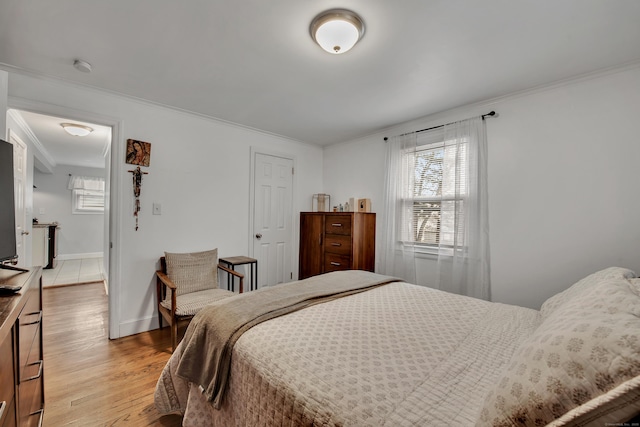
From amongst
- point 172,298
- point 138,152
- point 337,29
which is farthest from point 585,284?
point 138,152

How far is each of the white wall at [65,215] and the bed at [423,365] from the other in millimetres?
7372

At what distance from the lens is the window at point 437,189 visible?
110 inches

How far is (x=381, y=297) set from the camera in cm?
180

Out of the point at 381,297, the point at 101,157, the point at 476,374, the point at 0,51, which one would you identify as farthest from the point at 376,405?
the point at 101,157

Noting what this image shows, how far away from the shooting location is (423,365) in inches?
39.1

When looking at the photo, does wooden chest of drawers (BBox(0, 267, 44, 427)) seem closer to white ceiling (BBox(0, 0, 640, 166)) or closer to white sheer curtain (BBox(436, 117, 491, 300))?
white ceiling (BBox(0, 0, 640, 166))

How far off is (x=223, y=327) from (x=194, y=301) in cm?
133

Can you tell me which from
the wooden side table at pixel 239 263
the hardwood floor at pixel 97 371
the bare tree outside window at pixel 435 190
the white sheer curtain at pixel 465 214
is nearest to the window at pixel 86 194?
the hardwood floor at pixel 97 371

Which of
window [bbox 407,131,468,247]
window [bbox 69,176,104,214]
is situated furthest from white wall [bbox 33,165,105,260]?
window [bbox 407,131,468,247]

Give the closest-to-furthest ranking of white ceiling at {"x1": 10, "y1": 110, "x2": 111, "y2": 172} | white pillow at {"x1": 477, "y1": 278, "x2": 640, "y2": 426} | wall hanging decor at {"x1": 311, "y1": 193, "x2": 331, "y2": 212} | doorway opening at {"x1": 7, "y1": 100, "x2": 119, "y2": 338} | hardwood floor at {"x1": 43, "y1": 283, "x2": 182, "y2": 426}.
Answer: white pillow at {"x1": 477, "y1": 278, "x2": 640, "y2": 426}
hardwood floor at {"x1": 43, "y1": 283, "x2": 182, "y2": 426}
white ceiling at {"x1": 10, "y1": 110, "x2": 111, "y2": 172}
doorway opening at {"x1": 7, "y1": 100, "x2": 119, "y2": 338}
wall hanging decor at {"x1": 311, "y1": 193, "x2": 331, "y2": 212}

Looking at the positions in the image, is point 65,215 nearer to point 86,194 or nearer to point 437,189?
point 86,194

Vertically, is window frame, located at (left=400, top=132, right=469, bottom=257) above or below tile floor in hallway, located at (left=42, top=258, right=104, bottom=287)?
above

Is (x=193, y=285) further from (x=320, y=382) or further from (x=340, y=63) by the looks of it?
(x=340, y=63)

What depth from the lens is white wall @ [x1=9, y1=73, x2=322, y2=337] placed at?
98.3 inches
